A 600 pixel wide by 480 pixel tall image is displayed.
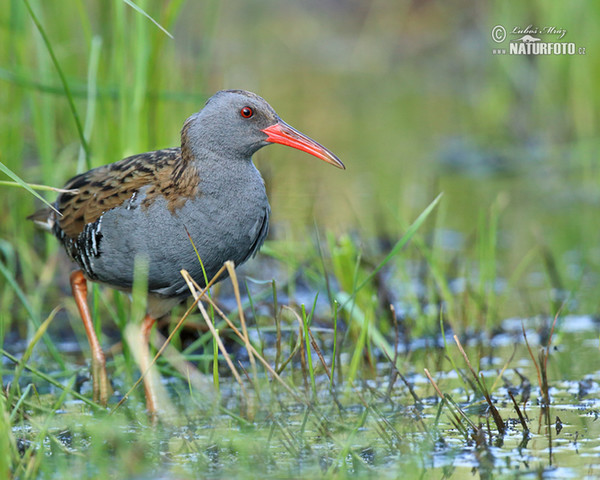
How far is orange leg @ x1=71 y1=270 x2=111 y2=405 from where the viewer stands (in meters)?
3.88

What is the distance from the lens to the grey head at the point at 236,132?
3.65 m

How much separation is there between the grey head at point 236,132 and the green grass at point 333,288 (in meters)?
0.41

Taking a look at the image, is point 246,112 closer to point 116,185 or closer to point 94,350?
point 116,185

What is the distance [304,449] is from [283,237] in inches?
122

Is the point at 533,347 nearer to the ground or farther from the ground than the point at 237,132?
nearer to the ground

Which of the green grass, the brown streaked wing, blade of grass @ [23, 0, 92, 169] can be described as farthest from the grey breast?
blade of grass @ [23, 0, 92, 169]

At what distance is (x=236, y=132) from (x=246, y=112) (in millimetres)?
88

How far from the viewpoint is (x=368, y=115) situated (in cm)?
1073

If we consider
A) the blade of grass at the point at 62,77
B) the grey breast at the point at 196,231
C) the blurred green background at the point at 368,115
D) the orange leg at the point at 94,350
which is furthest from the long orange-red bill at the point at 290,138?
the orange leg at the point at 94,350

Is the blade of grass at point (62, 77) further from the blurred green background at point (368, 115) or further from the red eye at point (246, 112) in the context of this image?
the red eye at point (246, 112)

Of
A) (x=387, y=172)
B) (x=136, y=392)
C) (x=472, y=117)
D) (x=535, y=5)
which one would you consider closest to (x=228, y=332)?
(x=136, y=392)

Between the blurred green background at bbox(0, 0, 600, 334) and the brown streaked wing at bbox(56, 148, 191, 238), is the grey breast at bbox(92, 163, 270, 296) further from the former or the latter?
the blurred green background at bbox(0, 0, 600, 334)

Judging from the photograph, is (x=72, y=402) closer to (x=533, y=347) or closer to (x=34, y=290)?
(x=34, y=290)

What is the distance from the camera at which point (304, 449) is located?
312cm
